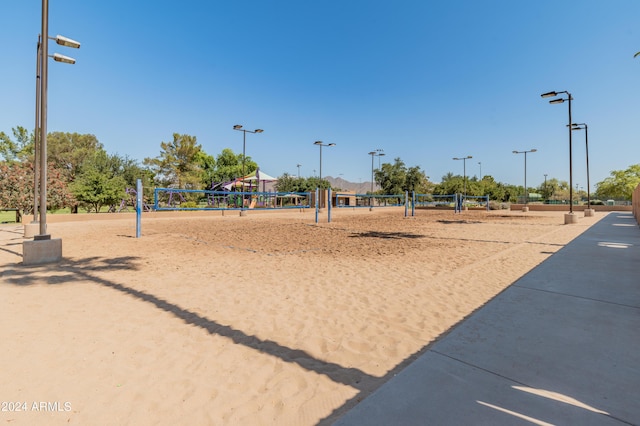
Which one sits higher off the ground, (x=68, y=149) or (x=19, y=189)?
(x=68, y=149)

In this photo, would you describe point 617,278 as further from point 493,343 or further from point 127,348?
point 127,348

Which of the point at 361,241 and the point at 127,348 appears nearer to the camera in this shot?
the point at 127,348

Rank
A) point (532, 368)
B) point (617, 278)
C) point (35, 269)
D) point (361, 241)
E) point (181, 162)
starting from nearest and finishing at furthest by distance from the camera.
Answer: point (532, 368) → point (617, 278) → point (35, 269) → point (361, 241) → point (181, 162)

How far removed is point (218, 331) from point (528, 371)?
10.5ft

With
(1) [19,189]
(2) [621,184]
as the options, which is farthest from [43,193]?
(2) [621,184]

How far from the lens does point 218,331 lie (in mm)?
3648

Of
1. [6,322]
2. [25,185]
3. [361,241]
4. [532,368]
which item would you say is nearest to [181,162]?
[25,185]

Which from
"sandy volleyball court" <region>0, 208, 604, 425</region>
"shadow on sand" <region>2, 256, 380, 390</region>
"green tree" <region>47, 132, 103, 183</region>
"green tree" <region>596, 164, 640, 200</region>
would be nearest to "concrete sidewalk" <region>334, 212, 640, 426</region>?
"sandy volleyball court" <region>0, 208, 604, 425</region>

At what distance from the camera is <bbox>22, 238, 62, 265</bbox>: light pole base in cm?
707

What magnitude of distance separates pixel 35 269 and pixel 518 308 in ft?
31.0

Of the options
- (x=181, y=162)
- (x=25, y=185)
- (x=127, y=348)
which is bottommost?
(x=127, y=348)

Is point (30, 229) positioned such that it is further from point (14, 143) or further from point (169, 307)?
point (14, 143)

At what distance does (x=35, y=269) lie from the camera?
670 cm

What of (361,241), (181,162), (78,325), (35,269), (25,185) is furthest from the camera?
(181,162)
